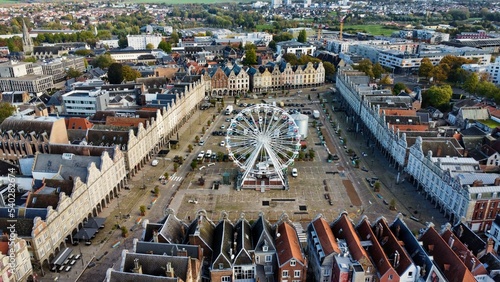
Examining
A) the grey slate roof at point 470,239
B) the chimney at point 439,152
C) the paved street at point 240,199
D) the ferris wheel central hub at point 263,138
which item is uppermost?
the ferris wheel central hub at point 263,138

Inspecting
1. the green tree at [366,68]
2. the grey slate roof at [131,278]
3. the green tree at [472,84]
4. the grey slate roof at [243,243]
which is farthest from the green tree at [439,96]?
the grey slate roof at [131,278]

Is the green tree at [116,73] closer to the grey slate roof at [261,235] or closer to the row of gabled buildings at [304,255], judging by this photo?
the row of gabled buildings at [304,255]

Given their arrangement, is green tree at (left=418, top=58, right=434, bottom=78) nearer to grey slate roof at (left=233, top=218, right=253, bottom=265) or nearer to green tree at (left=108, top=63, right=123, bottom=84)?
green tree at (left=108, top=63, right=123, bottom=84)

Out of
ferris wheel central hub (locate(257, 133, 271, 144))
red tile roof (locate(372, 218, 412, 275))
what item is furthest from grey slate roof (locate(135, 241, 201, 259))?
ferris wheel central hub (locate(257, 133, 271, 144))

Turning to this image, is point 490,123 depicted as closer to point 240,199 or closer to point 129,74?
point 240,199

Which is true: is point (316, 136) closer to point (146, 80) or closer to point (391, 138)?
point (391, 138)
